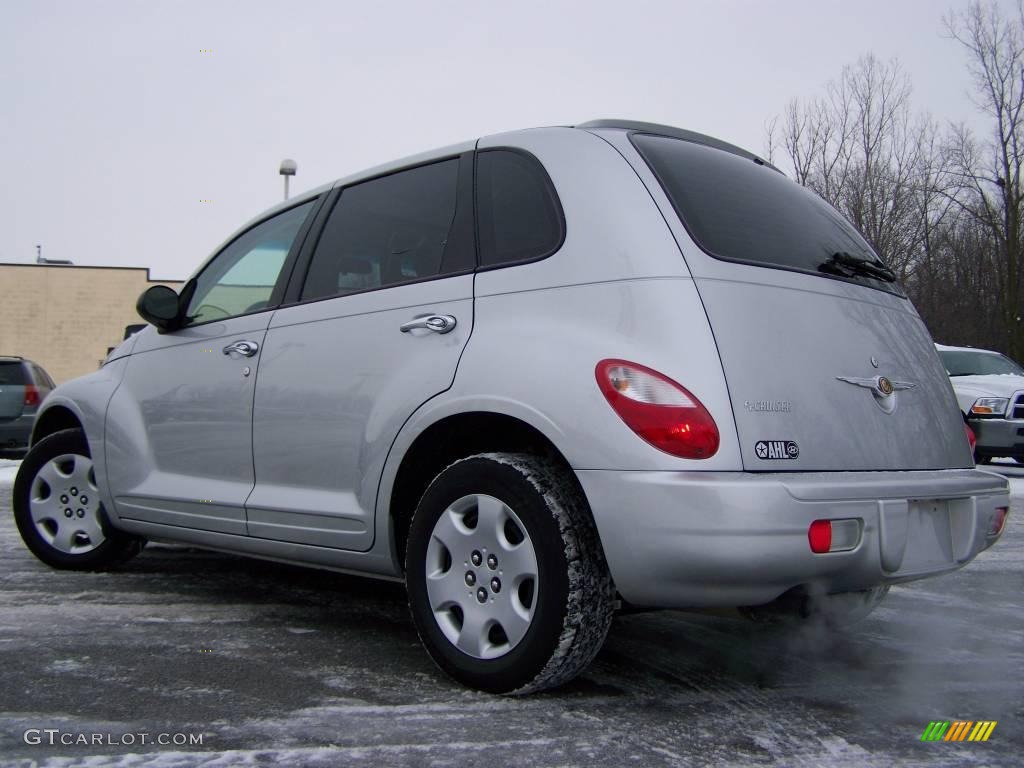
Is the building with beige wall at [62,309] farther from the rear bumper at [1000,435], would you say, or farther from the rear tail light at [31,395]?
the rear bumper at [1000,435]

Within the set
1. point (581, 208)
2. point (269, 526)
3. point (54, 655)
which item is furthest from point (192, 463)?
point (581, 208)

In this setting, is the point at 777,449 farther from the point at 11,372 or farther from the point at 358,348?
the point at 11,372

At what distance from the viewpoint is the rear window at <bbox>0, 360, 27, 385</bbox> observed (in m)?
12.5

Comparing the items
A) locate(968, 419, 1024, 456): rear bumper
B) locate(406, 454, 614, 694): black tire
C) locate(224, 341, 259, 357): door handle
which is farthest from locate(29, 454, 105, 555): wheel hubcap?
locate(968, 419, 1024, 456): rear bumper

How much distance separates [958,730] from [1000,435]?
10205 mm

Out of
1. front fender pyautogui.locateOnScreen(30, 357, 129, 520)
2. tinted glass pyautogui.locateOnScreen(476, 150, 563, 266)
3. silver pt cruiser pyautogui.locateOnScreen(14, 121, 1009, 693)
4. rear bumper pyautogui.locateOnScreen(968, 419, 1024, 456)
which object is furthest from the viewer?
rear bumper pyautogui.locateOnScreen(968, 419, 1024, 456)

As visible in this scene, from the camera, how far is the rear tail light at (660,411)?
256 cm

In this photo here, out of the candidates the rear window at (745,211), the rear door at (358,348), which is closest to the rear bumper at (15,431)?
the rear door at (358,348)

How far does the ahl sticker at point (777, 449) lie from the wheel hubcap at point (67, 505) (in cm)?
341

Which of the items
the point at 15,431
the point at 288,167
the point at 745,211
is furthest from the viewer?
the point at 288,167

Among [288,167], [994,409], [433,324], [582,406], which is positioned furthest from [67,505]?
[288,167]

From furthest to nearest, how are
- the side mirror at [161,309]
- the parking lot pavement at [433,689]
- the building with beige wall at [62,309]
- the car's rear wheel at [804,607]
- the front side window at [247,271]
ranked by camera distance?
the building with beige wall at [62,309], the side mirror at [161,309], the front side window at [247,271], the car's rear wheel at [804,607], the parking lot pavement at [433,689]

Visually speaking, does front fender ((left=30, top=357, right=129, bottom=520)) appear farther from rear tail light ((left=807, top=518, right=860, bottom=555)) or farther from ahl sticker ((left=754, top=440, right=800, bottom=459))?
rear tail light ((left=807, top=518, right=860, bottom=555))

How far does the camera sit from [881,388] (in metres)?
2.93
